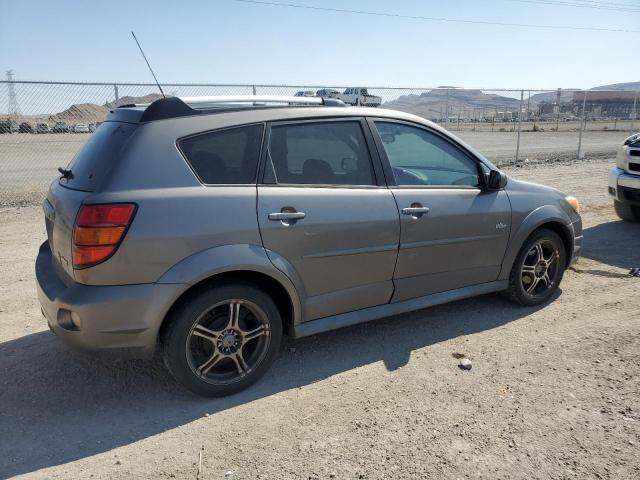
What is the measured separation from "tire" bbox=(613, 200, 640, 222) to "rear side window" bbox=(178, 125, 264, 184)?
666cm

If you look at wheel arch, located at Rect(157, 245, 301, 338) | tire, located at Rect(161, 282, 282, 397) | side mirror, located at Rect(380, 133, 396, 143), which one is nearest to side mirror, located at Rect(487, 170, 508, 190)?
side mirror, located at Rect(380, 133, 396, 143)

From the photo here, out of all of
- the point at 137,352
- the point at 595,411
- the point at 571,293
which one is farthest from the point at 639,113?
the point at 137,352

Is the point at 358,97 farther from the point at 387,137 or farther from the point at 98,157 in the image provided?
the point at 98,157

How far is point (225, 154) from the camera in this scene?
312 centimetres

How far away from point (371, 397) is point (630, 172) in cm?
608

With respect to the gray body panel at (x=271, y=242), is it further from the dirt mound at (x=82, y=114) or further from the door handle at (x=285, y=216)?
the dirt mound at (x=82, y=114)

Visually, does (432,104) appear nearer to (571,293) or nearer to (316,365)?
(571,293)

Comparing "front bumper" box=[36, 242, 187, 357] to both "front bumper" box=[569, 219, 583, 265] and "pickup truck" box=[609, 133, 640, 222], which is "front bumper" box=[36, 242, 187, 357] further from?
"pickup truck" box=[609, 133, 640, 222]

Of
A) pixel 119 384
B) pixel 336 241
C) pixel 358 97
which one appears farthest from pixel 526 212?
pixel 358 97

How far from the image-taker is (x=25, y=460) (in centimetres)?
262

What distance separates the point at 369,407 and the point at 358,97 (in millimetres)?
11339

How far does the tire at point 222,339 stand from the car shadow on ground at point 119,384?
14cm

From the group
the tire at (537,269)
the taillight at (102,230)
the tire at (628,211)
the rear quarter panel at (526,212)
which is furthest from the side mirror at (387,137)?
the tire at (628,211)

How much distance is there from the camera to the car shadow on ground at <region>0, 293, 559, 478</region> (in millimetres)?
2785
